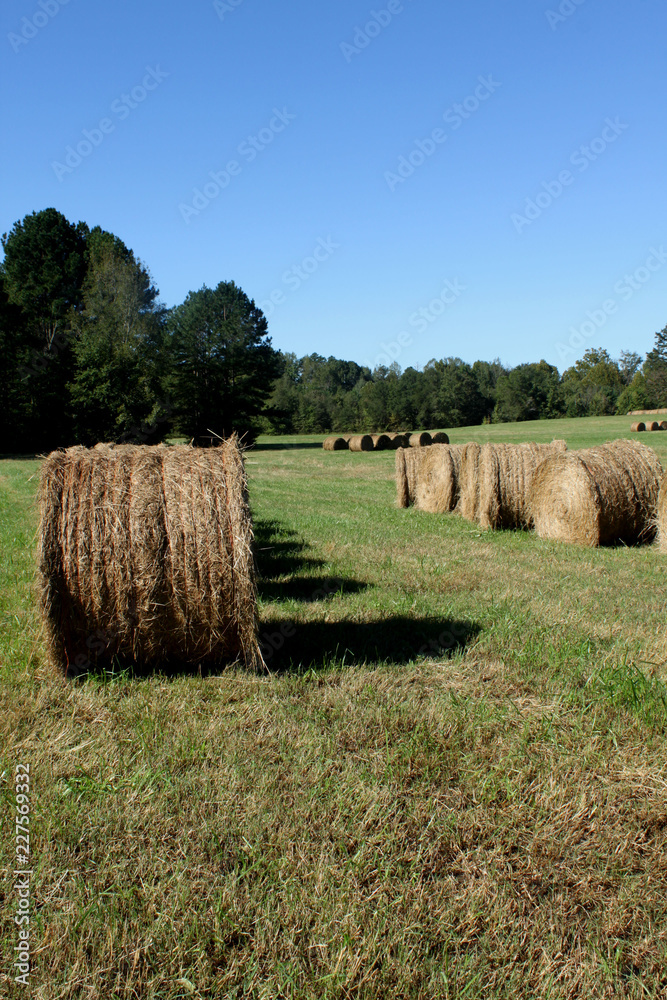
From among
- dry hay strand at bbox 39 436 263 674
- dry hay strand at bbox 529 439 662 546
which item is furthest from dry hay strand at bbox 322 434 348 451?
dry hay strand at bbox 39 436 263 674

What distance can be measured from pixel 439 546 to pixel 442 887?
22.2 feet

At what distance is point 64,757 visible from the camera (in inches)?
142

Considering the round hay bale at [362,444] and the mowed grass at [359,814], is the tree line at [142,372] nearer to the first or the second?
the round hay bale at [362,444]

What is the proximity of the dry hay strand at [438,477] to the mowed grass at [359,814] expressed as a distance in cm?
723

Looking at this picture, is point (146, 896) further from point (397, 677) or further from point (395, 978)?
point (397, 677)

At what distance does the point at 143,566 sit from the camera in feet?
14.7

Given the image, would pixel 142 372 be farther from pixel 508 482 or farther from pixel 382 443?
pixel 508 482

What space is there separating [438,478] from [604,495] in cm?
437

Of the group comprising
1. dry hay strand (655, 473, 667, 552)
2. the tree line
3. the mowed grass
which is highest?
the tree line

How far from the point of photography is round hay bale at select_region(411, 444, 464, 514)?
42.8ft

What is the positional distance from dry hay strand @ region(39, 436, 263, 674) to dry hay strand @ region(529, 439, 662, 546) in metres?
6.16

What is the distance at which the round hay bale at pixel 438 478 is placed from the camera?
42.8 feet

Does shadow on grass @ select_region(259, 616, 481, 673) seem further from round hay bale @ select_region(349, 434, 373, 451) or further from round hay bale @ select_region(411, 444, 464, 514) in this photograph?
round hay bale @ select_region(349, 434, 373, 451)

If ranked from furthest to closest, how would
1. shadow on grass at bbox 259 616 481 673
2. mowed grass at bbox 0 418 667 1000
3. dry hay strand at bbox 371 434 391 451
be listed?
dry hay strand at bbox 371 434 391 451
shadow on grass at bbox 259 616 481 673
mowed grass at bbox 0 418 667 1000
